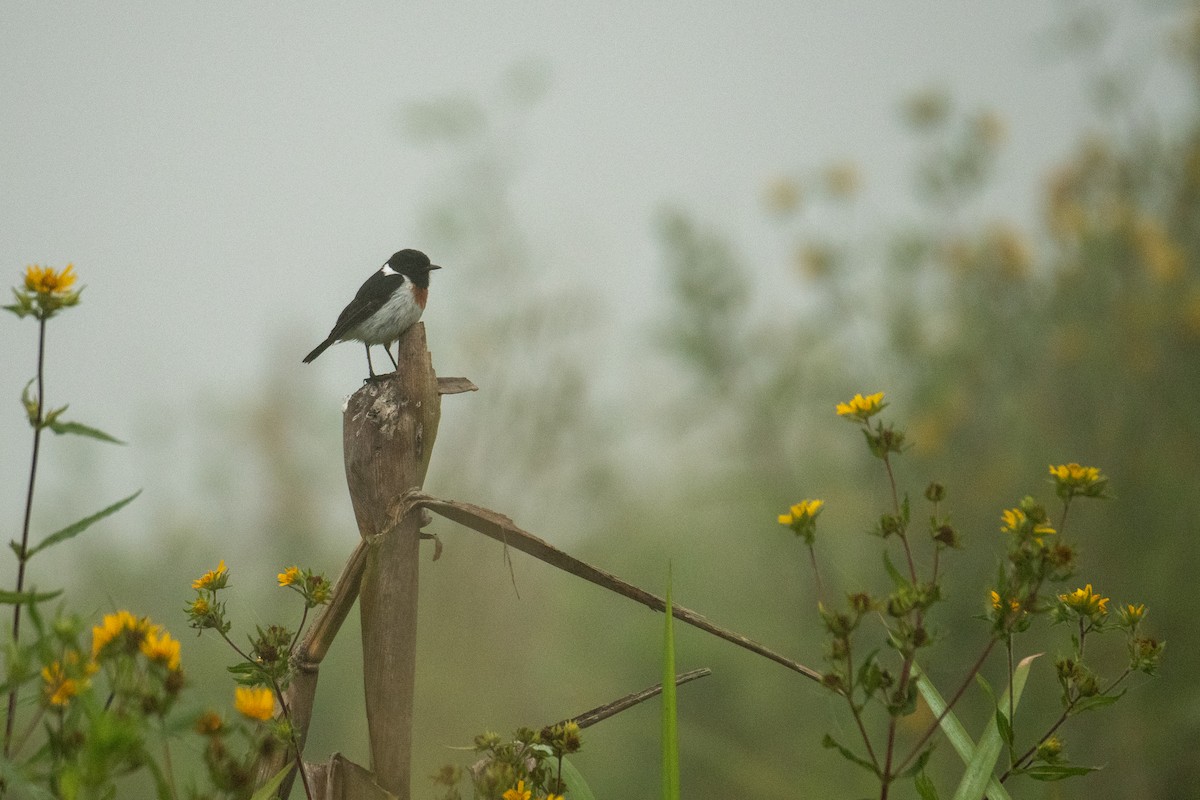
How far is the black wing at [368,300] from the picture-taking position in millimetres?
1938

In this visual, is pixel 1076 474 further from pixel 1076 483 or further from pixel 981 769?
pixel 981 769

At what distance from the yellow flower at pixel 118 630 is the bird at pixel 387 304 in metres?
1.11

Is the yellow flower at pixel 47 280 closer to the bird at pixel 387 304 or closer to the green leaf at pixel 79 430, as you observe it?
the green leaf at pixel 79 430

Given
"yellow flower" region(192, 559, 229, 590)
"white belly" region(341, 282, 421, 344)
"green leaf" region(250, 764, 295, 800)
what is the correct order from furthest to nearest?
"white belly" region(341, 282, 421, 344) → "yellow flower" region(192, 559, 229, 590) → "green leaf" region(250, 764, 295, 800)

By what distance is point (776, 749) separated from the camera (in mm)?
3617

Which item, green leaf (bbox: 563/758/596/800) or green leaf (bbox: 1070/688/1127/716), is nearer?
green leaf (bbox: 1070/688/1127/716)

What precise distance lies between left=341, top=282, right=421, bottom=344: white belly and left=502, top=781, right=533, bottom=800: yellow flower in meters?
1.09

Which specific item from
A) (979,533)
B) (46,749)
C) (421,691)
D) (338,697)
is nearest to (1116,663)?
(979,533)

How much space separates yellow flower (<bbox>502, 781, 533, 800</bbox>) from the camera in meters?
0.86

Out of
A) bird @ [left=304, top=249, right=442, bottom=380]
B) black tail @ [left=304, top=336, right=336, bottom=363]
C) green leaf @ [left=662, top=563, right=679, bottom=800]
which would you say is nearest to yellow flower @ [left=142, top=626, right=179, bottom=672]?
green leaf @ [left=662, top=563, right=679, bottom=800]

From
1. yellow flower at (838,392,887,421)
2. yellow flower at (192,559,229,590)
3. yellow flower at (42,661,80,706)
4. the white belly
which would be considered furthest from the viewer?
the white belly

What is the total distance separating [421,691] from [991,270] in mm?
2258

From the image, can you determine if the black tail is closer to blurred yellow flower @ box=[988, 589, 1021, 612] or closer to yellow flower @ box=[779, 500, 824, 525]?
yellow flower @ box=[779, 500, 824, 525]

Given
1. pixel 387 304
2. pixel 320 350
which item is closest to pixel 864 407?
pixel 387 304
